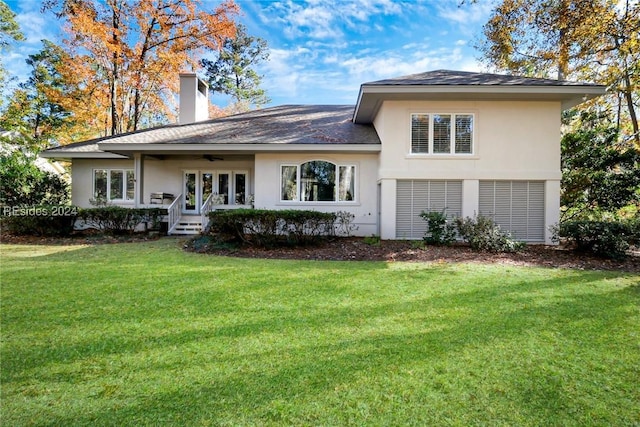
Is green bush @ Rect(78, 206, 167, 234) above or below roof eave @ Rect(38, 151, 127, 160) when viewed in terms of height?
below

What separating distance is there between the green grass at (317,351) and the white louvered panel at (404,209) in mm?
4765

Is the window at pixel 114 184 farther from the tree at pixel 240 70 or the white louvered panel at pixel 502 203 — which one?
the tree at pixel 240 70

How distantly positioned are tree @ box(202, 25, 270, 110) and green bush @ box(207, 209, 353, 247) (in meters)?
22.5

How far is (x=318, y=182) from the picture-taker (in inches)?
483

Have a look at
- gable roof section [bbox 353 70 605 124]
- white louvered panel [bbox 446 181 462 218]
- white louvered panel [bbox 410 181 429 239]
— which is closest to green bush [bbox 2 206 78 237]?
gable roof section [bbox 353 70 605 124]

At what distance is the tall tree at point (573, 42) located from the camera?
10.3 meters

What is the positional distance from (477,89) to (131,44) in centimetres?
2000

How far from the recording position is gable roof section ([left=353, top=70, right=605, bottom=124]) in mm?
9852

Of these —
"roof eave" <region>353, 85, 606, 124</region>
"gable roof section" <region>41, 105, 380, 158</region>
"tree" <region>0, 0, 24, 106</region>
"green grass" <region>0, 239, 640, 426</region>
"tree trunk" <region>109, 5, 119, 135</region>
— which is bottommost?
"green grass" <region>0, 239, 640, 426</region>

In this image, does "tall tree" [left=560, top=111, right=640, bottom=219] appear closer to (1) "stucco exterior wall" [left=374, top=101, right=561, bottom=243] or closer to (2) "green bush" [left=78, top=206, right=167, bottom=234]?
(1) "stucco exterior wall" [left=374, top=101, right=561, bottom=243]

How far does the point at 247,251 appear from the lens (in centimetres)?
905

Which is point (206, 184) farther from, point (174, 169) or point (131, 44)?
point (131, 44)

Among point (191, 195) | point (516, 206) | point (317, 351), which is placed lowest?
point (317, 351)

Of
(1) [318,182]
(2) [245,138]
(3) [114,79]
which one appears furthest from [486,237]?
(3) [114,79]
